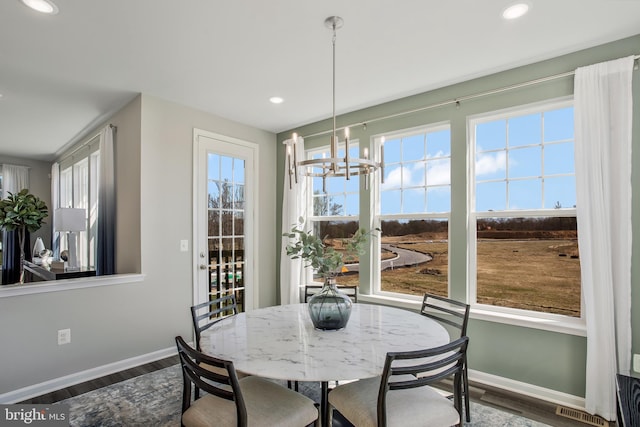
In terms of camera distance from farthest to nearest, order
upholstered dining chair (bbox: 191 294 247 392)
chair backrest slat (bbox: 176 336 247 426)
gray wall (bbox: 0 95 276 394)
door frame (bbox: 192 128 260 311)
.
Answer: door frame (bbox: 192 128 260 311)
gray wall (bbox: 0 95 276 394)
upholstered dining chair (bbox: 191 294 247 392)
chair backrest slat (bbox: 176 336 247 426)

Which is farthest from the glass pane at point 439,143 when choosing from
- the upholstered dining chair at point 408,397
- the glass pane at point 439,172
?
the upholstered dining chair at point 408,397

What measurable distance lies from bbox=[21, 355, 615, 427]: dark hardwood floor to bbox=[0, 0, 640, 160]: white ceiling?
2.57 metres

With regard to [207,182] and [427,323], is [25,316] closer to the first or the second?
[207,182]

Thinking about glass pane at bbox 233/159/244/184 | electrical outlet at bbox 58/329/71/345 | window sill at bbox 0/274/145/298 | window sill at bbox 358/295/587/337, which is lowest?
electrical outlet at bbox 58/329/71/345

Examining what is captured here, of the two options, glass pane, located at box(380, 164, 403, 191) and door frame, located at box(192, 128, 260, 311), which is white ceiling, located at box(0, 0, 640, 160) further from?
glass pane, located at box(380, 164, 403, 191)

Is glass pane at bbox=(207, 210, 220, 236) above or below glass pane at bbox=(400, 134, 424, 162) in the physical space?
below

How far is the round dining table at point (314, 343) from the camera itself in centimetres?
145

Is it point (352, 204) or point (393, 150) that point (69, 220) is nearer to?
point (352, 204)

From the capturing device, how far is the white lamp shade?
3346 millimetres

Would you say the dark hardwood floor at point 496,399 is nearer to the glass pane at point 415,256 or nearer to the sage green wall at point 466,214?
the sage green wall at point 466,214

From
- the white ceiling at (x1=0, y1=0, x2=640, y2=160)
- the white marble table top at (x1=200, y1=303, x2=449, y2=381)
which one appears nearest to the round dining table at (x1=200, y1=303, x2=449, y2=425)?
the white marble table top at (x1=200, y1=303, x2=449, y2=381)

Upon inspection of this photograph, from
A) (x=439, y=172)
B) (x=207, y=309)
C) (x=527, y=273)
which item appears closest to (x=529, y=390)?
(x=527, y=273)

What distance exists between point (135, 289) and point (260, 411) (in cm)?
226

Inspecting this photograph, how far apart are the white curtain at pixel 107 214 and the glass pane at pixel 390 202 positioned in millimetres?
2909
